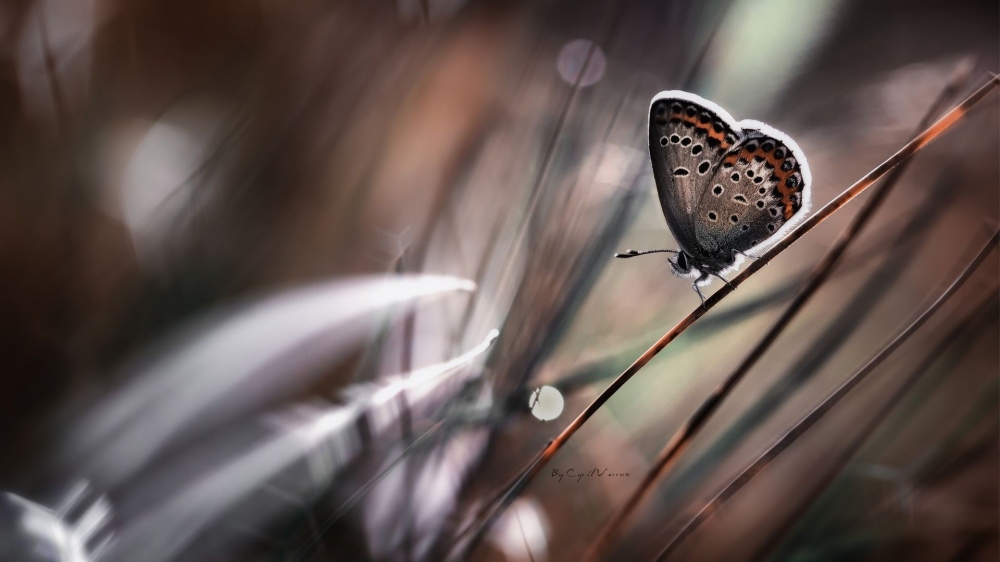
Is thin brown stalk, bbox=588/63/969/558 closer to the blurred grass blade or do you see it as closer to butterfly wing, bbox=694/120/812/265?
butterfly wing, bbox=694/120/812/265

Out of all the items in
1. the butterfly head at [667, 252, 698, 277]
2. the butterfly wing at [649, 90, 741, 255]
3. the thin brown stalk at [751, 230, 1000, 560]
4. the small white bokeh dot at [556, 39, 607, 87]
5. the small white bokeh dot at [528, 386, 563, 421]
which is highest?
the small white bokeh dot at [556, 39, 607, 87]

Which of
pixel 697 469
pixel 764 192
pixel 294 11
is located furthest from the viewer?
pixel 294 11

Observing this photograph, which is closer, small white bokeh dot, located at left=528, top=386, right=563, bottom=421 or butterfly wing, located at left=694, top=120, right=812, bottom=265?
butterfly wing, located at left=694, top=120, right=812, bottom=265

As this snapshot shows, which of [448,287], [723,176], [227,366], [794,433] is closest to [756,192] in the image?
[723,176]

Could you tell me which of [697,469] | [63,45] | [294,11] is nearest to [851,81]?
[697,469]

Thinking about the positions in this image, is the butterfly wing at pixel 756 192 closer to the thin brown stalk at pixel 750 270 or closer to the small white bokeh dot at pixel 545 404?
the thin brown stalk at pixel 750 270

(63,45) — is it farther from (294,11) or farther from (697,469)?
(697,469)

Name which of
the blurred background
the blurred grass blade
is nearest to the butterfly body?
the blurred background

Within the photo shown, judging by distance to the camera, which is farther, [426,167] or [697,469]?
[426,167]
